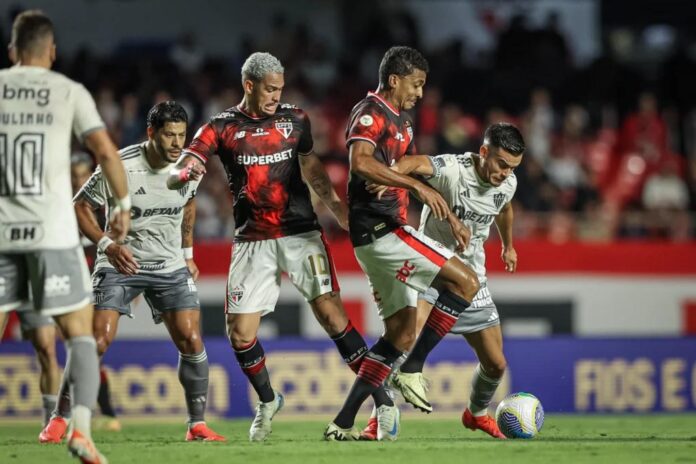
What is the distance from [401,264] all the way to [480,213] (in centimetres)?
115

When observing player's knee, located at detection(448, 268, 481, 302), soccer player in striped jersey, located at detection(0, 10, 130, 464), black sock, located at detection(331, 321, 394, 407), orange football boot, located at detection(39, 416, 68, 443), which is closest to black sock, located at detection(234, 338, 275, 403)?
black sock, located at detection(331, 321, 394, 407)

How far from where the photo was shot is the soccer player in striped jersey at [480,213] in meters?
8.76

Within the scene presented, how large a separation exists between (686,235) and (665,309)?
3.49ft

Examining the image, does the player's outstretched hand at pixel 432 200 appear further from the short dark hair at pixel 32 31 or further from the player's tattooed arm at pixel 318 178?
the short dark hair at pixel 32 31

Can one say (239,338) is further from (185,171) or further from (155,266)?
(185,171)

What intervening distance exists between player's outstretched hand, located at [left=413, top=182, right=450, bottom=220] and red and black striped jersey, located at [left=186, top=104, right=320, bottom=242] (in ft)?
4.05

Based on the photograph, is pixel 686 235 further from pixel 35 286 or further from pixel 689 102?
pixel 35 286

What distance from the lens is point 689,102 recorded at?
18375mm

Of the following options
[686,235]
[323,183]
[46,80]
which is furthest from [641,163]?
[46,80]

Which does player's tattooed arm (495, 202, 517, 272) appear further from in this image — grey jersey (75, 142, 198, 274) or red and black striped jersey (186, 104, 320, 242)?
grey jersey (75, 142, 198, 274)

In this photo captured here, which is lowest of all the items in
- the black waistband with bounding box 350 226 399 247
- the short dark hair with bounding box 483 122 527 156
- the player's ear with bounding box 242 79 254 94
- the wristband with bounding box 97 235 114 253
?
the wristband with bounding box 97 235 114 253

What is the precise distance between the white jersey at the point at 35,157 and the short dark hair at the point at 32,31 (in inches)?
7.2

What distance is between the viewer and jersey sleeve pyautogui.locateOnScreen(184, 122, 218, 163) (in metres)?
8.48

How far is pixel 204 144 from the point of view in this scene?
853 cm
